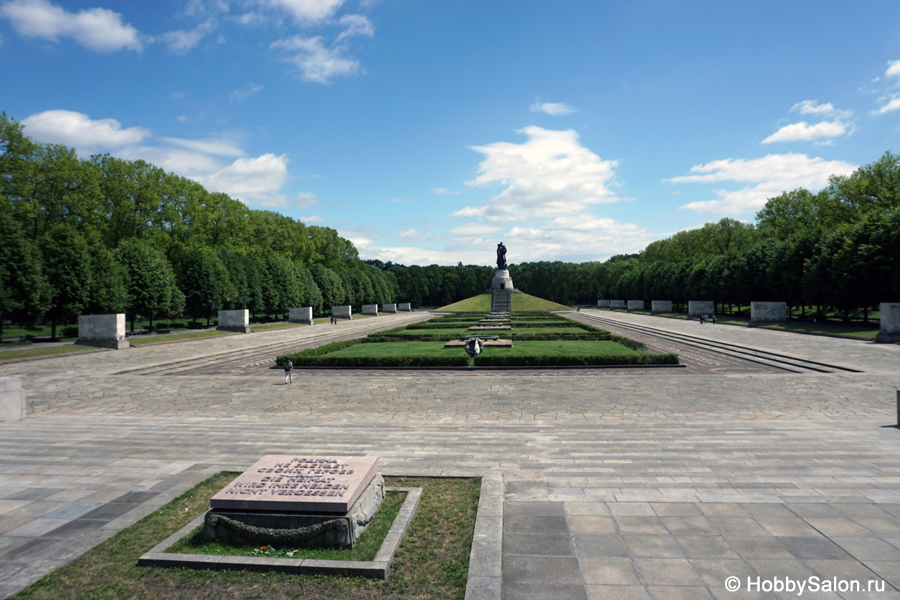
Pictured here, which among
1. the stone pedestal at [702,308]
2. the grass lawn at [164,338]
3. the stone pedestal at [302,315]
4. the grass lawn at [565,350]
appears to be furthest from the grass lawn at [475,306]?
the grass lawn at [565,350]

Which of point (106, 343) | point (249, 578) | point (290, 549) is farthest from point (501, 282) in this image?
point (249, 578)

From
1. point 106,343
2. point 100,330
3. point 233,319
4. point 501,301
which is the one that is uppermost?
point 501,301

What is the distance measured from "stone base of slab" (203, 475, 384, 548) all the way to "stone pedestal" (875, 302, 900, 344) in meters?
38.1

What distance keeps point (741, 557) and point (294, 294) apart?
64.0 meters

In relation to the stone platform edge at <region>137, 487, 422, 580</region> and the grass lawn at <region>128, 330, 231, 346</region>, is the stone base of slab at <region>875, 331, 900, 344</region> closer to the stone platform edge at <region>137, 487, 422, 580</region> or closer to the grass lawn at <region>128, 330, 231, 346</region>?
the stone platform edge at <region>137, 487, 422, 580</region>

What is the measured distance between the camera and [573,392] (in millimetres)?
16656

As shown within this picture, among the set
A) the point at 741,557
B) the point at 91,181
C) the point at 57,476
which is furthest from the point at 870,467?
the point at 91,181

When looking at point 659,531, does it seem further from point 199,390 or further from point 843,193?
point 843,193

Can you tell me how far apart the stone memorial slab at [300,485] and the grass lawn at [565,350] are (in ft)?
57.0

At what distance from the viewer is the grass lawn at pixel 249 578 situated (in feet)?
16.5

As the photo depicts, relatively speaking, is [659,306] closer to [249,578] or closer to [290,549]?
[290,549]

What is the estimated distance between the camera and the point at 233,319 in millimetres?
48094

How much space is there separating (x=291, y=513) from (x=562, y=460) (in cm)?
Result: 577

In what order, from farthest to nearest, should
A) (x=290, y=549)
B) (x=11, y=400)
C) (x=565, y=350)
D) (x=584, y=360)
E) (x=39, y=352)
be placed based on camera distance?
(x=39, y=352) → (x=565, y=350) → (x=584, y=360) → (x=11, y=400) → (x=290, y=549)
